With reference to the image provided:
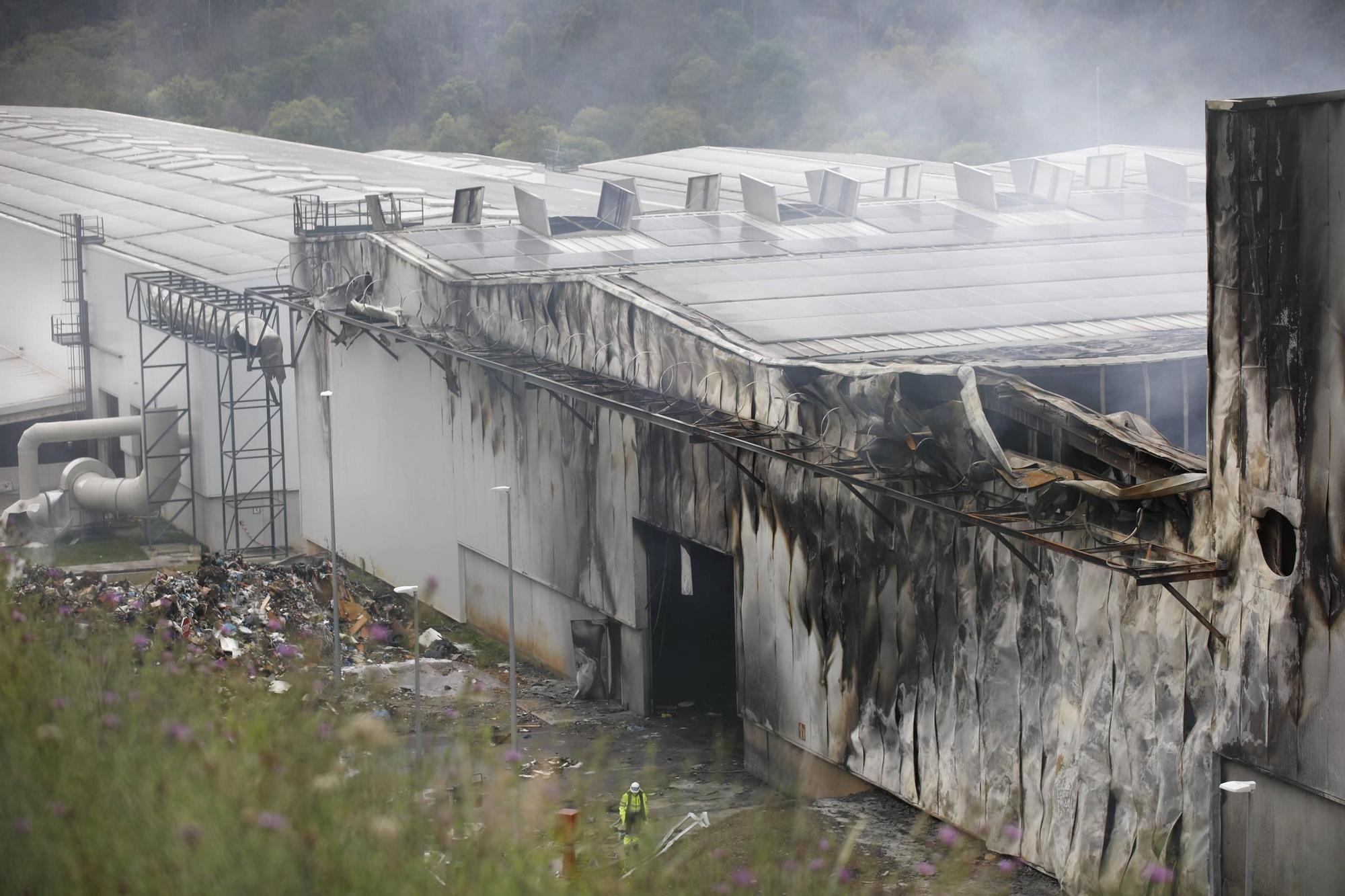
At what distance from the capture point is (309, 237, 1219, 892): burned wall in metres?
14.0

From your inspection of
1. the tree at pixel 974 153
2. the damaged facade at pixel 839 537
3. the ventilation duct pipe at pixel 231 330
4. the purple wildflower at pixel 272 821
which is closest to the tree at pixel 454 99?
the tree at pixel 974 153

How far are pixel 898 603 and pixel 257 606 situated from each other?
13649 millimetres

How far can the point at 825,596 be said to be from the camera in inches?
725

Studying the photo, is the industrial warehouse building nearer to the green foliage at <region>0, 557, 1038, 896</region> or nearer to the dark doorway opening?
the dark doorway opening

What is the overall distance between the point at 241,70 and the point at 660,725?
8360cm

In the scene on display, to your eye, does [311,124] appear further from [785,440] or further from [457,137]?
[785,440]

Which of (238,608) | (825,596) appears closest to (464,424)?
(238,608)

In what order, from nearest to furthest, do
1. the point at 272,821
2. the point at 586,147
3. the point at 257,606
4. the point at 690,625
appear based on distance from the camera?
A: the point at 272,821
the point at 690,625
the point at 257,606
the point at 586,147

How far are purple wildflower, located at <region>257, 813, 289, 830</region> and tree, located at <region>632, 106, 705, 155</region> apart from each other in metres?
81.5

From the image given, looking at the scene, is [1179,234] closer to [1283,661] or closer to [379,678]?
[1283,661]

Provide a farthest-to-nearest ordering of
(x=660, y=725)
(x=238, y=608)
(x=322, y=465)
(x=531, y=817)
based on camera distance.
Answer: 1. (x=322, y=465)
2. (x=238, y=608)
3. (x=660, y=725)
4. (x=531, y=817)

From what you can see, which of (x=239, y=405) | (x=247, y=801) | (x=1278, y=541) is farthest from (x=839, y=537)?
(x=239, y=405)

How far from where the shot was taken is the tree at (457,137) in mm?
92688

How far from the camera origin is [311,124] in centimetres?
9362
